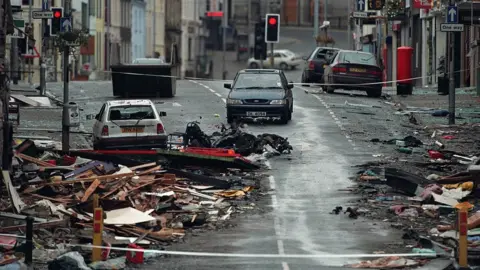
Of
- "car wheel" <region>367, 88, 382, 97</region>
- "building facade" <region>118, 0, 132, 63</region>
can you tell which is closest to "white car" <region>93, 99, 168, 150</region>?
"car wheel" <region>367, 88, 382, 97</region>

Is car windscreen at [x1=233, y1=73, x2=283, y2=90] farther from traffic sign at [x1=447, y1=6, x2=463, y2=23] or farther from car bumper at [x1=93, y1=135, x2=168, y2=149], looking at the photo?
car bumper at [x1=93, y1=135, x2=168, y2=149]

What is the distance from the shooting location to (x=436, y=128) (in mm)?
37844

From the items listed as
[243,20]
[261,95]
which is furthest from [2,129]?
[243,20]

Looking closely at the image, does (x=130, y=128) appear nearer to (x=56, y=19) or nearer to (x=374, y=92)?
(x=56, y=19)

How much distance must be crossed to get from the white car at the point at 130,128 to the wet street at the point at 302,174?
2869mm

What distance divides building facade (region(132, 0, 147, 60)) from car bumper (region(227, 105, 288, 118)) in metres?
65.2

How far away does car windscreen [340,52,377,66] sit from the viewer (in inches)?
1966

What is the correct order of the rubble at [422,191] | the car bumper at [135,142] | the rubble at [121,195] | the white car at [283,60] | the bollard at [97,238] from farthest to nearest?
the white car at [283,60] < the car bumper at [135,142] < the rubble at [422,191] < the rubble at [121,195] < the bollard at [97,238]

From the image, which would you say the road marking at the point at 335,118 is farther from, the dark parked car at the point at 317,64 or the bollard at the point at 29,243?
the bollard at the point at 29,243

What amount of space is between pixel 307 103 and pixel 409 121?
5.87m

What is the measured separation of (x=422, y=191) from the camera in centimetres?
2473

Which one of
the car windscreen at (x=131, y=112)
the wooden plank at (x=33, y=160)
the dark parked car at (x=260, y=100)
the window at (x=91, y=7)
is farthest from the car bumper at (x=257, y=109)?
the window at (x=91, y=7)

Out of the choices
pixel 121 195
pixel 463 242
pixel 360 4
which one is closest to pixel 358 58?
pixel 360 4

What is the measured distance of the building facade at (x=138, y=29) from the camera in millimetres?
104438
